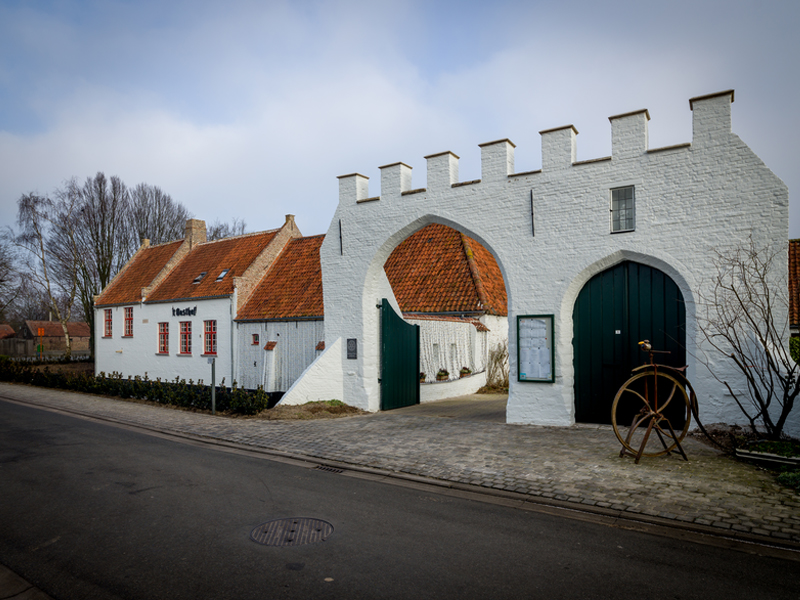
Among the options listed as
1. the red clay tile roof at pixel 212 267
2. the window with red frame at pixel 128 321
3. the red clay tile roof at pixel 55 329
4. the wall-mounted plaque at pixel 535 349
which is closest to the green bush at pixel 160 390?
the window with red frame at pixel 128 321

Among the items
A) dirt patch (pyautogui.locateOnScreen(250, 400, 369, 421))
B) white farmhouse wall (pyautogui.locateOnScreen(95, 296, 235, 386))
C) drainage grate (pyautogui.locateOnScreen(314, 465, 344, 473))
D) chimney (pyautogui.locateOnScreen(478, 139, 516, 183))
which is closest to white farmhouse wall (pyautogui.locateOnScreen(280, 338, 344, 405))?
dirt patch (pyautogui.locateOnScreen(250, 400, 369, 421))

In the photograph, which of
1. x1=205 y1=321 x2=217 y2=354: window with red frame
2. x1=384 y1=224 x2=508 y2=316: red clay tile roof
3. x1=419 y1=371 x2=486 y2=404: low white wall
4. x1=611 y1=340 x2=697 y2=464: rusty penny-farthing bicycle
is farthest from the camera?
x1=205 y1=321 x2=217 y2=354: window with red frame

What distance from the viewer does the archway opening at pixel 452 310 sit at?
54.5 ft

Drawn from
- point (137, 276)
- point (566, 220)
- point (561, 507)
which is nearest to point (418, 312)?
point (566, 220)

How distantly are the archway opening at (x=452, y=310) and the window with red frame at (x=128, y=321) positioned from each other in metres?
12.6

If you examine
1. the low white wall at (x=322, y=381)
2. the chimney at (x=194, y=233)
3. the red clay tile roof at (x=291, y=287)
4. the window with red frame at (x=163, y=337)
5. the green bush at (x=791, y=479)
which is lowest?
the green bush at (x=791, y=479)

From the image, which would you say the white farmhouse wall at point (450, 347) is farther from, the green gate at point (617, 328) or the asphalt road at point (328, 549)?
the asphalt road at point (328, 549)

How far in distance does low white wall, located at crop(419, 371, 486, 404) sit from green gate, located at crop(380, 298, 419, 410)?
2.63 ft

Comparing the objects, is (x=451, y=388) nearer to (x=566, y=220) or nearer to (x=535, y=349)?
(x=535, y=349)

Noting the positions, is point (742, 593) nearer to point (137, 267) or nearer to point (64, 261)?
point (137, 267)

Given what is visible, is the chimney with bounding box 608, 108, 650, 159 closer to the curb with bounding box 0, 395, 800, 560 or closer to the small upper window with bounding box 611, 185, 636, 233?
the small upper window with bounding box 611, 185, 636, 233

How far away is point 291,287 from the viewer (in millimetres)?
19406

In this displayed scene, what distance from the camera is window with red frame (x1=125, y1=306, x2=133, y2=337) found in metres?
25.2

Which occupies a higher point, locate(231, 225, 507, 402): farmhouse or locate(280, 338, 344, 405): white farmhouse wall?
locate(231, 225, 507, 402): farmhouse
